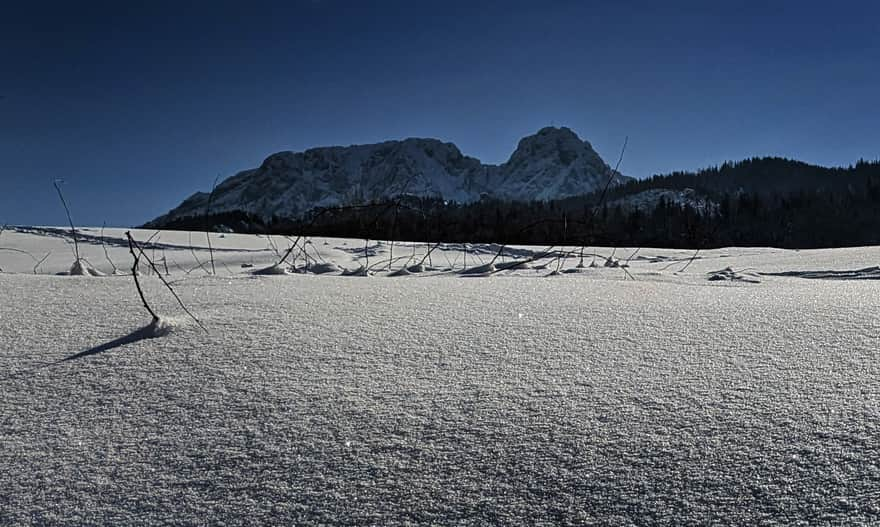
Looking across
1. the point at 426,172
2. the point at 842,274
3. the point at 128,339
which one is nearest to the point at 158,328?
the point at 128,339

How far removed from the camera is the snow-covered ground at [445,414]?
0.76m

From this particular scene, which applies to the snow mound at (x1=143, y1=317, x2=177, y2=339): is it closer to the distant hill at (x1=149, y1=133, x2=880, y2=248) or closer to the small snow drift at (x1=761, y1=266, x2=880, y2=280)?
the small snow drift at (x1=761, y1=266, x2=880, y2=280)

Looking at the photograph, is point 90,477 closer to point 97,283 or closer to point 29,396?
point 29,396

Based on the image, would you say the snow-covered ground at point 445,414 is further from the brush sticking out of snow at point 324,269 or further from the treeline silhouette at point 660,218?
the brush sticking out of snow at point 324,269

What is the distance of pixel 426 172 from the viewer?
147m

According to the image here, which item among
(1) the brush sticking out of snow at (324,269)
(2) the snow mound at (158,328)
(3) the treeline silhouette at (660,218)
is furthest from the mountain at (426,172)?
(2) the snow mound at (158,328)

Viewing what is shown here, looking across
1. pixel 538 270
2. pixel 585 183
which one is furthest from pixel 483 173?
pixel 538 270

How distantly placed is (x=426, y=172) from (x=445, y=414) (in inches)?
5820

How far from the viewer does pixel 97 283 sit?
204 cm

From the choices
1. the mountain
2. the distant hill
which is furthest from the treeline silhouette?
the mountain

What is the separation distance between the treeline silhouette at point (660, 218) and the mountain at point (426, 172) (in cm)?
5553

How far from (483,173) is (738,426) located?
16116 cm

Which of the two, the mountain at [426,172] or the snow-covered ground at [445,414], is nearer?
the snow-covered ground at [445,414]

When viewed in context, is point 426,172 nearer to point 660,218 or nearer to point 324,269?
point 660,218
